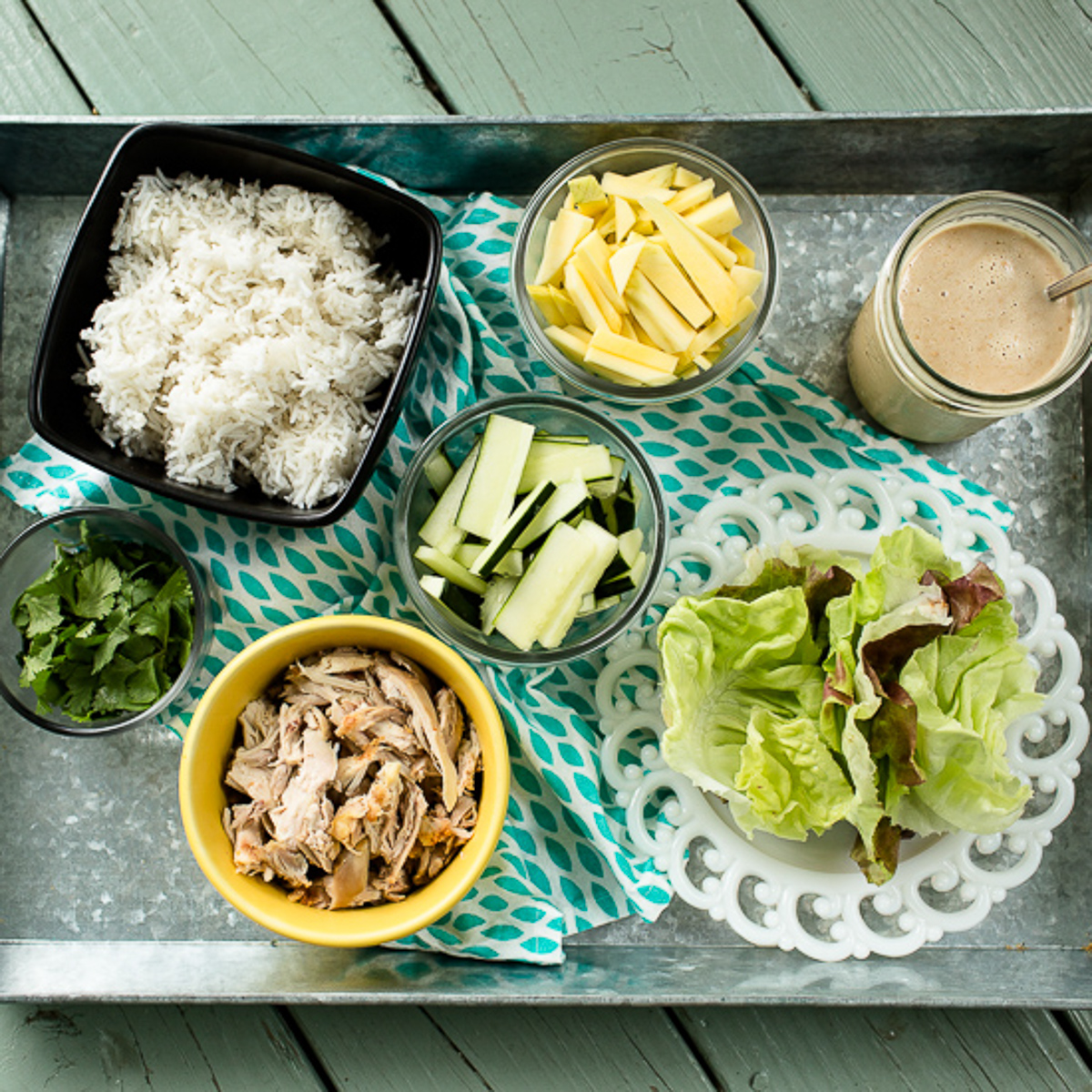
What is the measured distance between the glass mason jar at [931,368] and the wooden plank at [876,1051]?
780 mm

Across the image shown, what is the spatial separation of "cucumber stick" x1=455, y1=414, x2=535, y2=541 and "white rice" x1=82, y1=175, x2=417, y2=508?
14 cm

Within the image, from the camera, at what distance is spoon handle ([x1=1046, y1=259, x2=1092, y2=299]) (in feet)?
3.70

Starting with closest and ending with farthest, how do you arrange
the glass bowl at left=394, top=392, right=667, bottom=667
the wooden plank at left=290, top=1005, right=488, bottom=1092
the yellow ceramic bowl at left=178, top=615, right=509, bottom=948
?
the yellow ceramic bowl at left=178, top=615, right=509, bottom=948, the glass bowl at left=394, top=392, right=667, bottom=667, the wooden plank at left=290, top=1005, right=488, bottom=1092

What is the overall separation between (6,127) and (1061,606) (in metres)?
1.46

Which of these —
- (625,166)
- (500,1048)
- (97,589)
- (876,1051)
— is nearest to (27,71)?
(97,589)

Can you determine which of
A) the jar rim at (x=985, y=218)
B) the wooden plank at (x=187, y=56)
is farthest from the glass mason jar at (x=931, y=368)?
the wooden plank at (x=187, y=56)

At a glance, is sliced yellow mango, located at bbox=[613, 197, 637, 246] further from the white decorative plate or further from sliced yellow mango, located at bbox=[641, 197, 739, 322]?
the white decorative plate

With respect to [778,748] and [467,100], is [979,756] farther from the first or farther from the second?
[467,100]

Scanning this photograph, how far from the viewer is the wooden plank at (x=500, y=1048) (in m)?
1.33

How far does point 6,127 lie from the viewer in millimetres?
1252

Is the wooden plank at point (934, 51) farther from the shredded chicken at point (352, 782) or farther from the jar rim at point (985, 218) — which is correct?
the shredded chicken at point (352, 782)

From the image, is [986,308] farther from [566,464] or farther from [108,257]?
[108,257]

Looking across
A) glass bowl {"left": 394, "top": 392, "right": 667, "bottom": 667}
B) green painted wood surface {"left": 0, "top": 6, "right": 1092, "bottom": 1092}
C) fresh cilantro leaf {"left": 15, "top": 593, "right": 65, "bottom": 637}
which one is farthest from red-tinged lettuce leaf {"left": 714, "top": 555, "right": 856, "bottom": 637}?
fresh cilantro leaf {"left": 15, "top": 593, "right": 65, "bottom": 637}

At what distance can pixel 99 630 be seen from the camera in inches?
48.4
